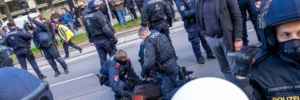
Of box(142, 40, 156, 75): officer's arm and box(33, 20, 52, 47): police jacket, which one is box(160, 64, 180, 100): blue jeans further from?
box(33, 20, 52, 47): police jacket

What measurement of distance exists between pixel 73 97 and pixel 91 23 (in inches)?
65.0

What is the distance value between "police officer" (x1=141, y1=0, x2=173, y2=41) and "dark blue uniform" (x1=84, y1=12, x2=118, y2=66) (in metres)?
0.83

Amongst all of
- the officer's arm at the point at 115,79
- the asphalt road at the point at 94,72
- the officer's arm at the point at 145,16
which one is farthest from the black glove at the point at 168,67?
the officer's arm at the point at 145,16

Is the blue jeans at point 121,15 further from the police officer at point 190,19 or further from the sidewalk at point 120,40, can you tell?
the police officer at point 190,19

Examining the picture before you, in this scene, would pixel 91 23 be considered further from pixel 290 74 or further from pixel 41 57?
pixel 41 57

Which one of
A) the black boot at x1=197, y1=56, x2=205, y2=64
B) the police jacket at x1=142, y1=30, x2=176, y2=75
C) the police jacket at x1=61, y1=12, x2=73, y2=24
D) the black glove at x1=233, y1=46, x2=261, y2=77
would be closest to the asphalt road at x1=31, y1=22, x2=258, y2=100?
the black boot at x1=197, y1=56, x2=205, y2=64

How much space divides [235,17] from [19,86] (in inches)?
90.9

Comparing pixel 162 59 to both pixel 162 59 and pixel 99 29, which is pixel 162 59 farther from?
pixel 99 29

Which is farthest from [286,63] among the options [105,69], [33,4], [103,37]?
[33,4]

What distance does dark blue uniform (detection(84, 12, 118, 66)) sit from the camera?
500cm

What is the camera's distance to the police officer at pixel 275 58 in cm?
137

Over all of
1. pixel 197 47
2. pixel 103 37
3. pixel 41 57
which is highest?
pixel 103 37

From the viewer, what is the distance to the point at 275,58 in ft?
4.93

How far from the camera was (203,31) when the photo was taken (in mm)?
3127
